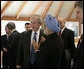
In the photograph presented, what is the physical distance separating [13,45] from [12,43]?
Result: 0.18 ft

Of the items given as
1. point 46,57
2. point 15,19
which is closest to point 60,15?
point 15,19

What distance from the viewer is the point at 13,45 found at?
15.1 feet

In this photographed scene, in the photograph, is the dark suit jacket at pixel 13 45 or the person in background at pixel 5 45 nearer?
the dark suit jacket at pixel 13 45

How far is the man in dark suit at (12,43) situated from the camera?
4.55 meters

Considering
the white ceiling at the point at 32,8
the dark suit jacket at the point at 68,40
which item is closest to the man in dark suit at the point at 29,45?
the dark suit jacket at the point at 68,40

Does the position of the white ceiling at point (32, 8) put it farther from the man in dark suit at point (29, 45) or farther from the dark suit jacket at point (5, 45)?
the man in dark suit at point (29, 45)

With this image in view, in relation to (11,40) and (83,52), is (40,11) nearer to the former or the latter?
(11,40)

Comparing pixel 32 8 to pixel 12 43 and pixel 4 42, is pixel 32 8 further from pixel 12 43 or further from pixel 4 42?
pixel 12 43

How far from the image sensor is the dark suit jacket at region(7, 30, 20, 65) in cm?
453

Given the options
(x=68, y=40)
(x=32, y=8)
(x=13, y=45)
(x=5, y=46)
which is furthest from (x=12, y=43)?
(x=32, y=8)

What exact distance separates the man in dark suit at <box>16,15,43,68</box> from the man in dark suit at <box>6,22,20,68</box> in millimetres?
1117

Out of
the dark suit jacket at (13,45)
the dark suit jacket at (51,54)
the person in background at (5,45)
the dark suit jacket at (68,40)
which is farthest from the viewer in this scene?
the person in background at (5,45)

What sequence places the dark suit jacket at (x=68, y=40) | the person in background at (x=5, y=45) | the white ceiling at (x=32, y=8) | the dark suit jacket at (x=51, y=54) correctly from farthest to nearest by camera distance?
the white ceiling at (x=32, y=8)
the person in background at (x=5, y=45)
the dark suit jacket at (x=68, y=40)
the dark suit jacket at (x=51, y=54)

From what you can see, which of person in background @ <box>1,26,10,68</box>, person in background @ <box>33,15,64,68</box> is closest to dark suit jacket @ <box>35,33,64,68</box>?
person in background @ <box>33,15,64,68</box>
